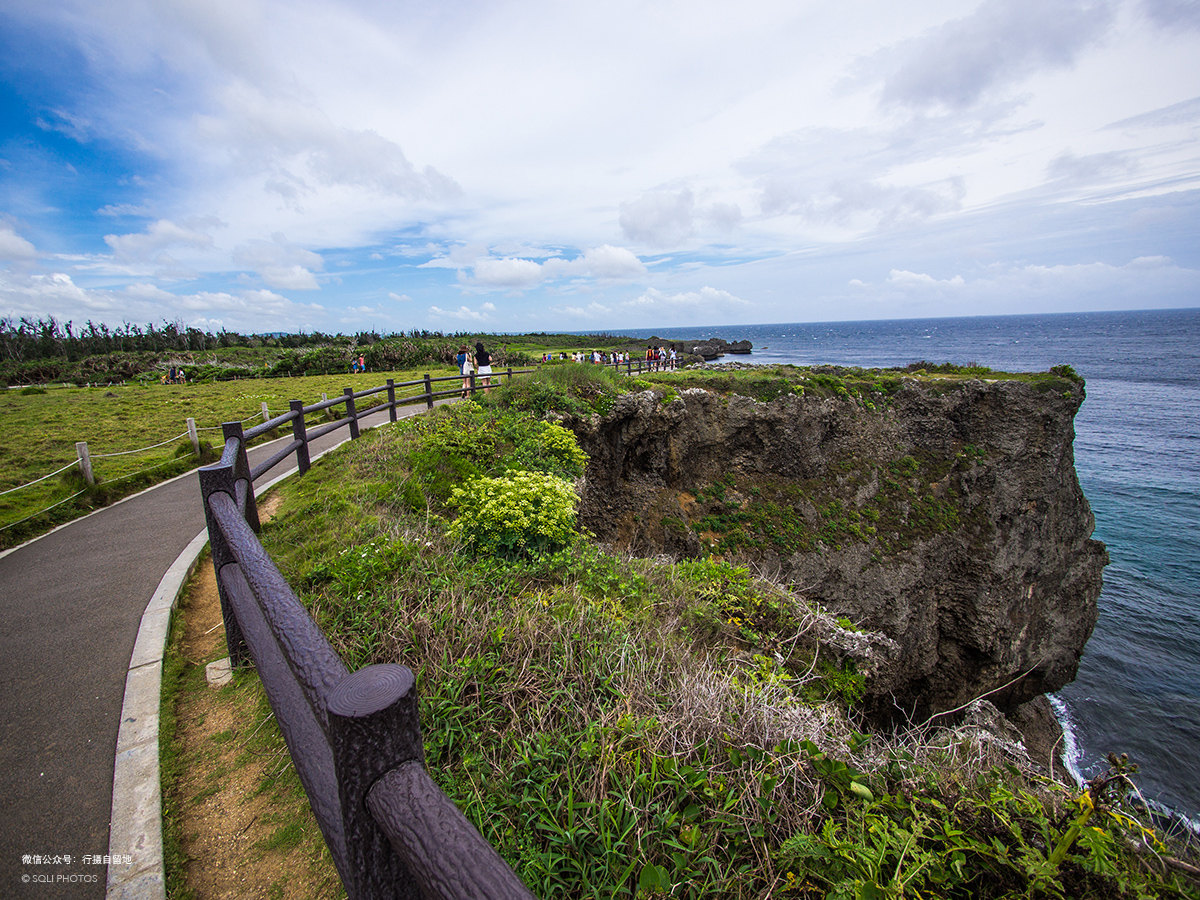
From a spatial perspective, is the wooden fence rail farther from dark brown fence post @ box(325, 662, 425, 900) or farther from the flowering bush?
the flowering bush

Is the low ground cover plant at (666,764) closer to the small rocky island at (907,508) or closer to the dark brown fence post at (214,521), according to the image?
the dark brown fence post at (214,521)

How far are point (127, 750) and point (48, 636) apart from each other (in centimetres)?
259

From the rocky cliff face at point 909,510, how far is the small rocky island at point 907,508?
49 millimetres

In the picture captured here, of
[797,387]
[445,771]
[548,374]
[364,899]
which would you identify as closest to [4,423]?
[548,374]

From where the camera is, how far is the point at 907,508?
18500 mm

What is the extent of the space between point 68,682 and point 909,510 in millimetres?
21136

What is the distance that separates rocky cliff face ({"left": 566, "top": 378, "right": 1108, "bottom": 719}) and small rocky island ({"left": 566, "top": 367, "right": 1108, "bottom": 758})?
0.05 metres

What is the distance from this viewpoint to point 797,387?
1853 centimetres

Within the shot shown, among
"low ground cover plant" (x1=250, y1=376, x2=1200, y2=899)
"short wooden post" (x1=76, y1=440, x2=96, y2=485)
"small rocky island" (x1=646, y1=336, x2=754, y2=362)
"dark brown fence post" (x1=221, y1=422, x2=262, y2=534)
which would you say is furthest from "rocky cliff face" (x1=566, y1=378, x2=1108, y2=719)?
"small rocky island" (x1=646, y1=336, x2=754, y2=362)

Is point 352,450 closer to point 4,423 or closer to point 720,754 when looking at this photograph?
point 720,754

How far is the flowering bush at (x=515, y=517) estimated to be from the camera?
5812 millimetres

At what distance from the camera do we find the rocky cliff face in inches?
659

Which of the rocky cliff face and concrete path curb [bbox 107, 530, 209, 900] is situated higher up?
concrete path curb [bbox 107, 530, 209, 900]

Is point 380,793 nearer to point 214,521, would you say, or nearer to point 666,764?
point 666,764
